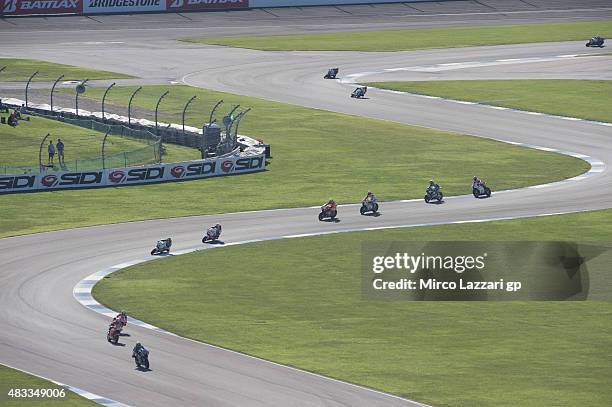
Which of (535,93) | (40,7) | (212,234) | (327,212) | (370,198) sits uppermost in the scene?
(535,93)

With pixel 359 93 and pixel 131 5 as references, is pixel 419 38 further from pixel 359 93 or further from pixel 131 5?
pixel 359 93

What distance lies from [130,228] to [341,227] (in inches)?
359

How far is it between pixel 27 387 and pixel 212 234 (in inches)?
788

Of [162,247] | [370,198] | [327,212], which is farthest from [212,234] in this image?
[370,198]

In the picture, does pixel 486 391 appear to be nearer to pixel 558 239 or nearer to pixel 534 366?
pixel 534 366

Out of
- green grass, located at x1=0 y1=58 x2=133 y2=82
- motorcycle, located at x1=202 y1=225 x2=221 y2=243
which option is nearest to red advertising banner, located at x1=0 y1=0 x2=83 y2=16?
green grass, located at x1=0 y1=58 x2=133 y2=82

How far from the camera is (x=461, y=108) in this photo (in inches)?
3686

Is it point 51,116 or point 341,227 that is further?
point 51,116

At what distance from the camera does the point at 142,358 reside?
37.8 meters

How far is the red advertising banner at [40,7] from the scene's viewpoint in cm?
12719

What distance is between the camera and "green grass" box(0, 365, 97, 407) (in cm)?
3478

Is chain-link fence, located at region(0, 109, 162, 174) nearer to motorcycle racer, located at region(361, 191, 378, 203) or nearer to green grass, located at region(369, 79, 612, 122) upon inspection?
motorcycle racer, located at region(361, 191, 378, 203)

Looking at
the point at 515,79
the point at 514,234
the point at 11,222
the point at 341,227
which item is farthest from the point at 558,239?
the point at 515,79

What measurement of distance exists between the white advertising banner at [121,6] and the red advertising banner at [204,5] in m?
1.14
